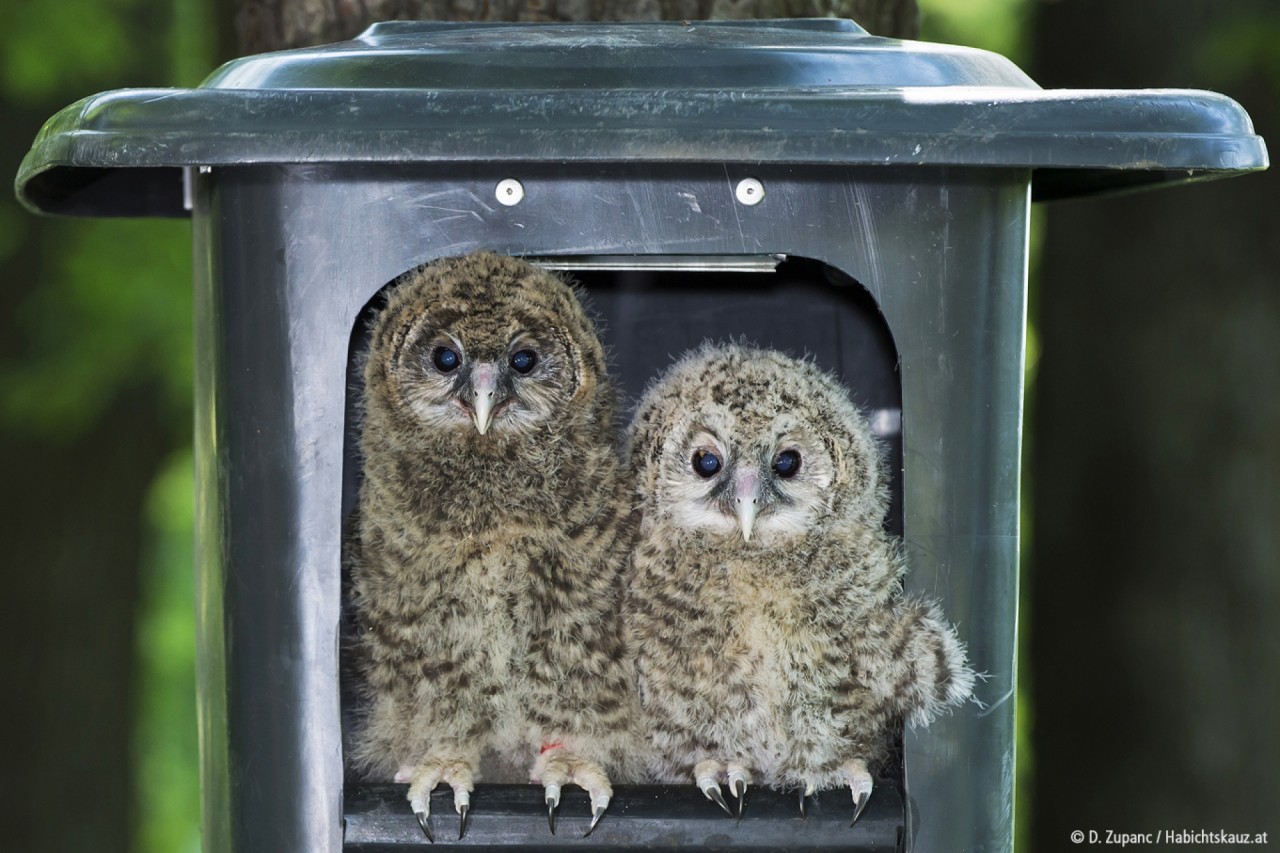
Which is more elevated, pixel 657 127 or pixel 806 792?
pixel 657 127

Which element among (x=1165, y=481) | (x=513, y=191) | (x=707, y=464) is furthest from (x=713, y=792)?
(x=1165, y=481)

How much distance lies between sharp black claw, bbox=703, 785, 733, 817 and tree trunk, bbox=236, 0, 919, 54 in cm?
172

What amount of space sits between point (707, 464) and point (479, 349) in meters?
0.45

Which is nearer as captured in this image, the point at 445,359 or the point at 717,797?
the point at 717,797

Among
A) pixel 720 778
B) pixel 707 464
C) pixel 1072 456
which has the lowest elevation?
pixel 720 778

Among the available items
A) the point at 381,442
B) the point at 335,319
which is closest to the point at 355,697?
the point at 381,442

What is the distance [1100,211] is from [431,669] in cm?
301

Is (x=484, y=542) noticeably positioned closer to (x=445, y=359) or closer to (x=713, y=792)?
(x=445, y=359)

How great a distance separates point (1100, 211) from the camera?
457 cm

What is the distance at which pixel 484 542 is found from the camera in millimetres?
2475

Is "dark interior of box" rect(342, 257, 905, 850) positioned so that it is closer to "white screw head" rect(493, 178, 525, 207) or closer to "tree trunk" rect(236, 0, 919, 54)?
"white screw head" rect(493, 178, 525, 207)

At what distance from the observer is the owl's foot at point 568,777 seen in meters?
2.16

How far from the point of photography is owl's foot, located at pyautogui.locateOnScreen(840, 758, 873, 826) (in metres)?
2.23

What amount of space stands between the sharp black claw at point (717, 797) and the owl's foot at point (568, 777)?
161 millimetres
